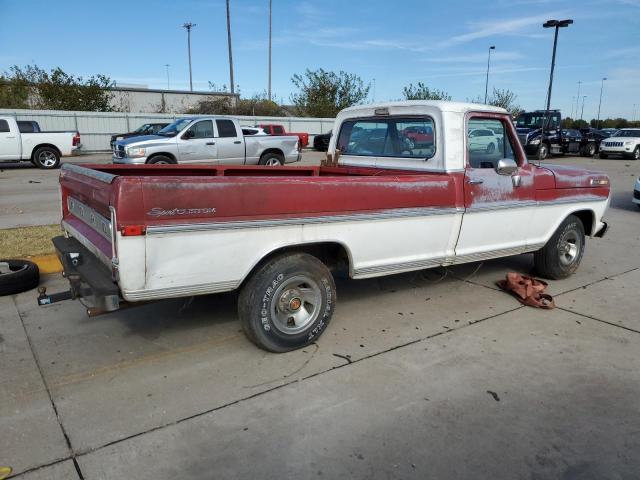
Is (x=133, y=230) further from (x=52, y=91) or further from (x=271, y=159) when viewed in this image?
(x=52, y=91)

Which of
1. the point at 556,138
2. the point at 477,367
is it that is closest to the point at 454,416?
the point at 477,367

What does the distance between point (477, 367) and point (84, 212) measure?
316cm

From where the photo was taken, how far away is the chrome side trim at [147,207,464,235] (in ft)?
10.0

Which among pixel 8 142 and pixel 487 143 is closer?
pixel 487 143

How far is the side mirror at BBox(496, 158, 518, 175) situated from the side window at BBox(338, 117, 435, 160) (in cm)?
60

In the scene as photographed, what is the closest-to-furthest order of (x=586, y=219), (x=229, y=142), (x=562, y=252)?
(x=562, y=252), (x=586, y=219), (x=229, y=142)

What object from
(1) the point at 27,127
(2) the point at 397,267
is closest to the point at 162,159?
(1) the point at 27,127

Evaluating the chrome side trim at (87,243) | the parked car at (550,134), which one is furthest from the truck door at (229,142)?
the parked car at (550,134)

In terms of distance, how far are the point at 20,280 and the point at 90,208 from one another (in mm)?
1731

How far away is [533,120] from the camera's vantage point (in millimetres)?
25344

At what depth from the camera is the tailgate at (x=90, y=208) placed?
3.13 m

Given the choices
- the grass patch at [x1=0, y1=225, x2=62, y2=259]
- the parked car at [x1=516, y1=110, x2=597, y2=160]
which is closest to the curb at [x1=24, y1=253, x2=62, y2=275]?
the grass patch at [x1=0, y1=225, x2=62, y2=259]

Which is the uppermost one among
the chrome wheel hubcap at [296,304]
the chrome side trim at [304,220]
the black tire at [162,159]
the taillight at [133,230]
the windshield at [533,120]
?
the windshield at [533,120]

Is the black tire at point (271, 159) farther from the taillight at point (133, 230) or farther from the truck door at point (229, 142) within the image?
the taillight at point (133, 230)
